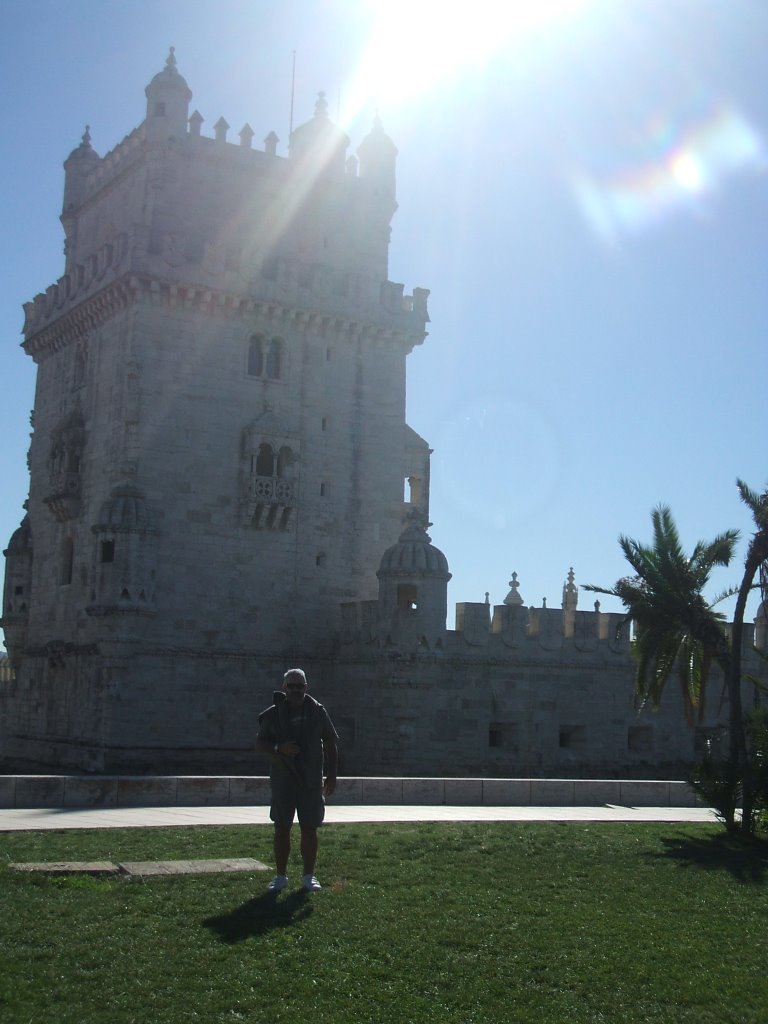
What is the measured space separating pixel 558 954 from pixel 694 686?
12481mm

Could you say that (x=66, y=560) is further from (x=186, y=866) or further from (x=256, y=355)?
(x=186, y=866)

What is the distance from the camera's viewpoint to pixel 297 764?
36.3 ft

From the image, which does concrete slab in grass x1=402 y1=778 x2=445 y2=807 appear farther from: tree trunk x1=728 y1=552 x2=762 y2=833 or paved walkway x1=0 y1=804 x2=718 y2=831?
tree trunk x1=728 y1=552 x2=762 y2=833

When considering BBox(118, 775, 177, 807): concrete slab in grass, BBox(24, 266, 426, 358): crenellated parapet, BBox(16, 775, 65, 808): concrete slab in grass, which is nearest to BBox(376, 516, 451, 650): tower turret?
BBox(24, 266, 426, 358): crenellated parapet

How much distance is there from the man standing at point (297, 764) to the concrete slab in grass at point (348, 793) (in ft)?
27.0

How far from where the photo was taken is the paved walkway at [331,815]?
1544 cm

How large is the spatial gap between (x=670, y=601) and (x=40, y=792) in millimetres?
9985

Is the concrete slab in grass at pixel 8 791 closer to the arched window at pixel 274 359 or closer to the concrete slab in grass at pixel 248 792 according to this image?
the concrete slab in grass at pixel 248 792

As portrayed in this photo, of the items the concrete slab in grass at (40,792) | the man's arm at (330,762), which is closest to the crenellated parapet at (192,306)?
the concrete slab in grass at (40,792)

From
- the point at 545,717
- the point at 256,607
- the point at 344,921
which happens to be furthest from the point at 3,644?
the point at 344,921

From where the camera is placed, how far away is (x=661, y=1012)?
820 centimetres

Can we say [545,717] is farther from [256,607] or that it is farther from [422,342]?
[422,342]

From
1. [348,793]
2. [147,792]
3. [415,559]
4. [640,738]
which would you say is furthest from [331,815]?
[640,738]

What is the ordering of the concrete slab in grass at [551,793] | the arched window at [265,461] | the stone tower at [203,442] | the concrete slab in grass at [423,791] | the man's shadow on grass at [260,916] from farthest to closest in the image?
the arched window at [265,461], the stone tower at [203,442], the concrete slab in grass at [551,793], the concrete slab in grass at [423,791], the man's shadow on grass at [260,916]
